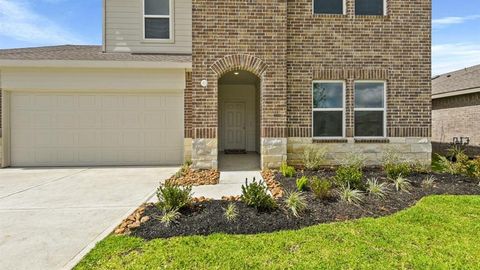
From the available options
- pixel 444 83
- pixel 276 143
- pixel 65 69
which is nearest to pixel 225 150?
pixel 276 143

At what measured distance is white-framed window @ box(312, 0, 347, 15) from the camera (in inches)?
327

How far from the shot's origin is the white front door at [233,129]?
41.0ft

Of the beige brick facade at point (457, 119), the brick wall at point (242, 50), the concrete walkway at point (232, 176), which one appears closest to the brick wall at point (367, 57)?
Result: the brick wall at point (242, 50)

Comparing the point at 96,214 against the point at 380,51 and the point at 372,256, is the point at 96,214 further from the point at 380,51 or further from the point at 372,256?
the point at 380,51

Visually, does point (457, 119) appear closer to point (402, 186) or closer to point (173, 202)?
point (402, 186)

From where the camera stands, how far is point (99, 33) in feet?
35.6

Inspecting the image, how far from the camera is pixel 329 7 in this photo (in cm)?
834

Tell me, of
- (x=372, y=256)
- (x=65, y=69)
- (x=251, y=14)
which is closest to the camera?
(x=372, y=256)

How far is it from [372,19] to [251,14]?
146 inches

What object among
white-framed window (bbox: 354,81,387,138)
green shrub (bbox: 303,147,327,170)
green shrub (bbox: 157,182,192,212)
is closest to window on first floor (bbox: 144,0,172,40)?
green shrub (bbox: 303,147,327,170)

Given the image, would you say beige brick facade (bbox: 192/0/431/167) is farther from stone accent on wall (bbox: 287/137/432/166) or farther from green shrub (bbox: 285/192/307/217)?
green shrub (bbox: 285/192/307/217)

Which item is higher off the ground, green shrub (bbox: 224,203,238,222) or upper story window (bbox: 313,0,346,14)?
upper story window (bbox: 313,0,346,14)

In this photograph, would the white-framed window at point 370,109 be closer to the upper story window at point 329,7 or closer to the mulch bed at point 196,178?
the upper story window at point 329,7

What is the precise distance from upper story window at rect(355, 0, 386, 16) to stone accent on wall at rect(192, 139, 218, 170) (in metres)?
5.99
